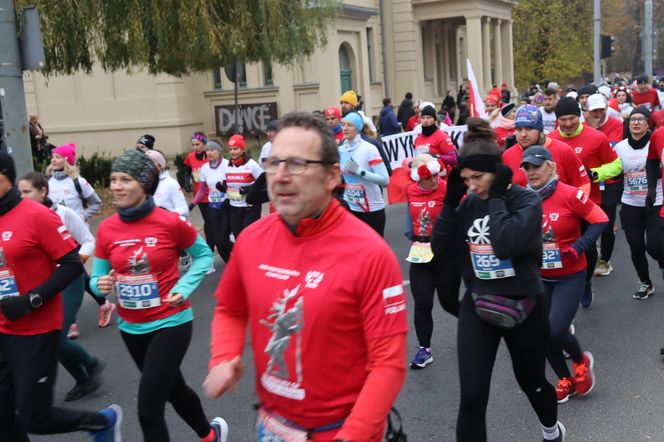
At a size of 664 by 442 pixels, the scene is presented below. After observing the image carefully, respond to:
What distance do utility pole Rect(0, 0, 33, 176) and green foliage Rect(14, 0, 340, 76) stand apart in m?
5.33

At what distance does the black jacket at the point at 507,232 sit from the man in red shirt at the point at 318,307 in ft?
5.00

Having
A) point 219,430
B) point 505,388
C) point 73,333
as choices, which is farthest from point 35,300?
point 73,333

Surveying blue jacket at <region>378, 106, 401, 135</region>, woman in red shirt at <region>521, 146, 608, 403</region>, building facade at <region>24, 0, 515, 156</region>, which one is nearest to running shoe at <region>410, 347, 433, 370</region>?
woman in red shirt at <region>521, 146, 608, 403</region>

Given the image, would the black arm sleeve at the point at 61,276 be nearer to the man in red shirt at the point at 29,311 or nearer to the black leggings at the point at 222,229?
the man in red shirt at the point at 29,311

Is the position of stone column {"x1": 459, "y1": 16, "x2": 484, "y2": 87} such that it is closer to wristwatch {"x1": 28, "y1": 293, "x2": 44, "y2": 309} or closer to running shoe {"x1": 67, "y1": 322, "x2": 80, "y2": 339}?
running shoe {"x1": 67, "y1": 322, "x2": 80, "y2": 339}

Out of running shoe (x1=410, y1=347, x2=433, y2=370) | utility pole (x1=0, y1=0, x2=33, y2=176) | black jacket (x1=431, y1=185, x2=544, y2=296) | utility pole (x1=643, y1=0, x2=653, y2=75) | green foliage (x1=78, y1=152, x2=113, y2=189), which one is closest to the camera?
black jacket (x1=431, y1=185, x2=544, y2=296)

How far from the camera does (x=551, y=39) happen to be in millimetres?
47250

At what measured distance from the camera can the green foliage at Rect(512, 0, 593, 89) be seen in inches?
1838

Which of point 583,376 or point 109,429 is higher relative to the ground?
point 109,429

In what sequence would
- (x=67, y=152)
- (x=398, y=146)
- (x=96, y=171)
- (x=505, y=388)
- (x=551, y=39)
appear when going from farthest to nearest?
(x=551, y=39), (x=96, y=171), (x=398, y=146), (x=67, y=152), (x=505, y=388)

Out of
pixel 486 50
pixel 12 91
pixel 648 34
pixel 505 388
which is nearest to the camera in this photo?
pixel 505 388

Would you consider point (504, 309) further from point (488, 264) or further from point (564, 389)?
point (564, 389)

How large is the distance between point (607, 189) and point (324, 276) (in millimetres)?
7114

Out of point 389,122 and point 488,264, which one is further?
point 389,122
